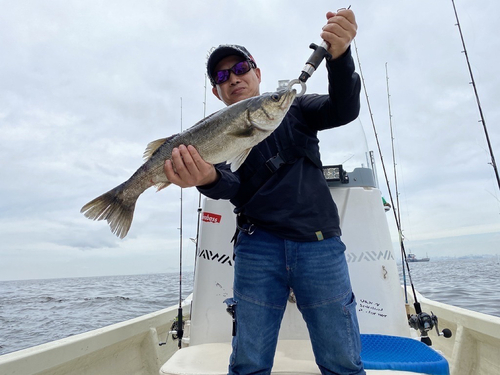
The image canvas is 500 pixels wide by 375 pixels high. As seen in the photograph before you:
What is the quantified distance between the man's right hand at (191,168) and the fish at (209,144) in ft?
0.30

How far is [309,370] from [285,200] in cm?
126

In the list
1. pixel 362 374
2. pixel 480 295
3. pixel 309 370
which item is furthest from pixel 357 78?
pixel 480 295

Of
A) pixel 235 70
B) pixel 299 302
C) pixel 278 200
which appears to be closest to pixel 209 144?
pixel 278 200

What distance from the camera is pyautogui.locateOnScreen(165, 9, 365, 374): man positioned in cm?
186

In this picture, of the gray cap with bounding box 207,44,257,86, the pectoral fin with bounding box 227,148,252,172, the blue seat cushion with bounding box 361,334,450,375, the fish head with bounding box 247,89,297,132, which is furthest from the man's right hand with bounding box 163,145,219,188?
the blue seat cushion with bounding box 361,334,450,375

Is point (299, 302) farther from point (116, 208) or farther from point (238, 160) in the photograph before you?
point (116, 208)

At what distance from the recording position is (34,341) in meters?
9.03

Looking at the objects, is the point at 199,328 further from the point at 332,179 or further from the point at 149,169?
the point at 332,179

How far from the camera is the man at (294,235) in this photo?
186cm

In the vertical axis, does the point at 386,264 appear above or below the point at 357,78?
below

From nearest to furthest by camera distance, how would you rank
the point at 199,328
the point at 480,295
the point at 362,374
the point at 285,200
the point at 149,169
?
the point at 362,374
the point at 285,200
the point at 149,169
the point at 199,328
the point at 480,295

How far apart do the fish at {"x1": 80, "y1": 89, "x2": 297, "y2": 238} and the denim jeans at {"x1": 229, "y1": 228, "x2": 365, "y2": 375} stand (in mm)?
621

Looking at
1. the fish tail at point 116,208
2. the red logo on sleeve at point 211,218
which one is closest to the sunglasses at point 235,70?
the fish tail at point 116,208

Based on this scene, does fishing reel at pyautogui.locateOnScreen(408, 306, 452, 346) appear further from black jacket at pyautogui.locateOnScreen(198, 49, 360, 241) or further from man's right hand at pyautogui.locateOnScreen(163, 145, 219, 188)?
man's right hand at pyautogui.locateOnScreen(163, 145, 219, 188)
